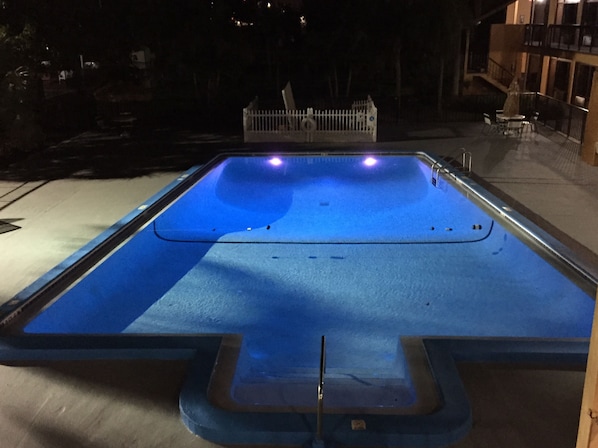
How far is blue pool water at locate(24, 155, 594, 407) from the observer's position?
5930 mm

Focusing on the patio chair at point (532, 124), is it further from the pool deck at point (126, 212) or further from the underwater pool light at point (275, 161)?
the underwater pool light at point (275, 161)

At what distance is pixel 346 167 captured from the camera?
13.5 meters

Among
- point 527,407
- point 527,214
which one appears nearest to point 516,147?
point 527,214

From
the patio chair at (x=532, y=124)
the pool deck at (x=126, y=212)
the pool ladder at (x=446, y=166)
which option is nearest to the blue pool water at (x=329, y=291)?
the pool deck at (x=126, y=212)

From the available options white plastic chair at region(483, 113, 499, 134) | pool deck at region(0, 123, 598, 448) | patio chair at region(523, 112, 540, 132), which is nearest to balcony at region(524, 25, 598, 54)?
patio chair at region(523, 112, 540, 132)

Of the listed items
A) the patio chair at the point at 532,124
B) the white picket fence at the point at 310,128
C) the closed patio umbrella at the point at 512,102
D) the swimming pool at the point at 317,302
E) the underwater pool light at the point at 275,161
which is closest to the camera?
the swimming pool at the point at 317,302

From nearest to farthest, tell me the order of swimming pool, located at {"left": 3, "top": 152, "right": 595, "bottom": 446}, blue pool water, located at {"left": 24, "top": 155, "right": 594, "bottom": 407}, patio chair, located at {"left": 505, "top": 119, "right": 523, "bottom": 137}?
swimming pool, located at {"left": 3, "top": 152, "right": 595, "bottom": 446} < blue pool water, located at {"left": 24, "top": 155, "right": 594, "bottom": 407} < patio chair, located at {"left": 505, "top": 119, "right": 523, "bottom": 137}

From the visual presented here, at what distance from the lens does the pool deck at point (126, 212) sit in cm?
385

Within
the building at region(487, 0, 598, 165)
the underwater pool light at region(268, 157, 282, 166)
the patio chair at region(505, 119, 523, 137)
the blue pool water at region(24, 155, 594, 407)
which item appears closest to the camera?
the blue pool water at region(24, 155, 594, 407)

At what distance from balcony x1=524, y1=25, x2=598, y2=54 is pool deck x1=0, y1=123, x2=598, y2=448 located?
4.32 m

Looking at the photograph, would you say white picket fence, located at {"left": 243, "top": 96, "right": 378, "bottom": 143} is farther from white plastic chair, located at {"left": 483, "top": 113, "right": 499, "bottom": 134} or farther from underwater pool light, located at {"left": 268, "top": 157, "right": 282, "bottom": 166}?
white plastic chair, located at {"left": 483, "top": 113, "right": 499, "bottom": 134}

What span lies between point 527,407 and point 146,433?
8.82ft

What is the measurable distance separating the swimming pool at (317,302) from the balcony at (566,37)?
9.36 meters

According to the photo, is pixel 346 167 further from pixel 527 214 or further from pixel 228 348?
pixel 228 348
